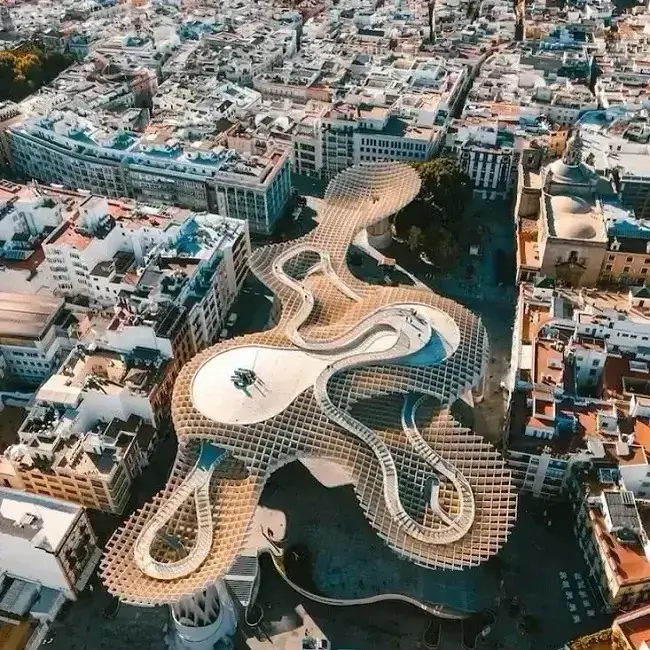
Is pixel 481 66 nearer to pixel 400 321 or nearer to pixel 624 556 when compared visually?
pixel 400 321

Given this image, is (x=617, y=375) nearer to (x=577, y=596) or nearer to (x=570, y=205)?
(x=577, y=596)

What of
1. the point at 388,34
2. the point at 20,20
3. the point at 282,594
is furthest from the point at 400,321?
the point at 20,20

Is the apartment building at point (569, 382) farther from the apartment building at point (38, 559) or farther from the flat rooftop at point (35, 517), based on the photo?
the flat rooftop at point (35, 517)

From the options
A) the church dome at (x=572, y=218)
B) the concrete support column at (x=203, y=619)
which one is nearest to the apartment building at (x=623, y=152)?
the church dome at (x=572, y=218)

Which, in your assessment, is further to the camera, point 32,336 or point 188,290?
point 188,290

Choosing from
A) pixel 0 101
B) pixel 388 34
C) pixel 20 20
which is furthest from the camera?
pixel 20 20

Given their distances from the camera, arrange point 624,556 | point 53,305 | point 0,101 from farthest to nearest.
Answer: point 0,101
point 53,305
point 624,556

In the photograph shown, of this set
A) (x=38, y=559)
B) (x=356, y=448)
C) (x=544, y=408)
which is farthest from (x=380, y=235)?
(x=38, y=559)
